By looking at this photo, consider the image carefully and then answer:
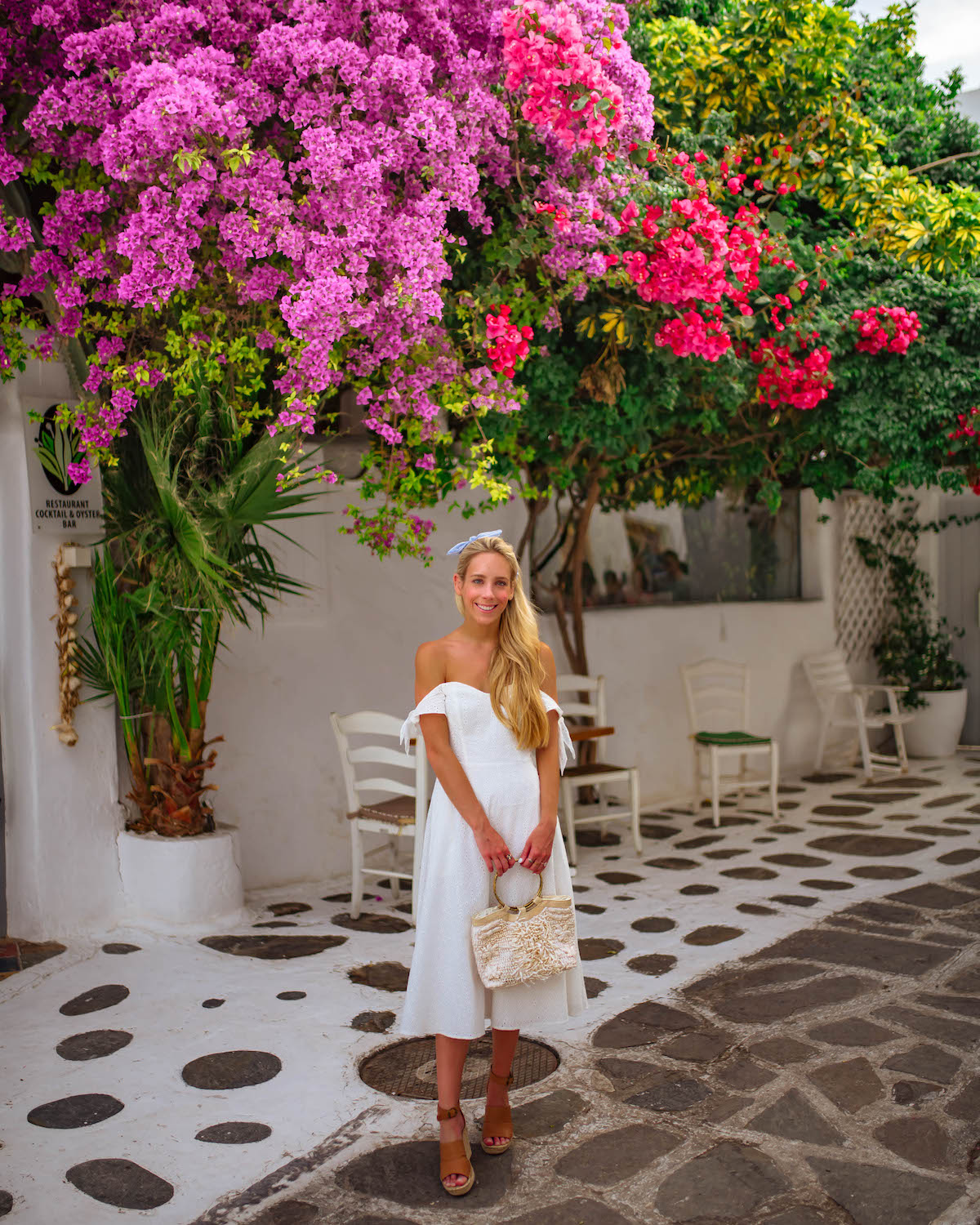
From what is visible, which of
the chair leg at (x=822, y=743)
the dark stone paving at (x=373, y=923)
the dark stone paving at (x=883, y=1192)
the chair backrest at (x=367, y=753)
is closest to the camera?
the dark stone paving at (x=883, y=1192)

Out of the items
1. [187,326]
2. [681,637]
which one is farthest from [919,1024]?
[681,637]

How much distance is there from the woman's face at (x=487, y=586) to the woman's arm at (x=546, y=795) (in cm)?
16

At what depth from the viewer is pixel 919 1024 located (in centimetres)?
348

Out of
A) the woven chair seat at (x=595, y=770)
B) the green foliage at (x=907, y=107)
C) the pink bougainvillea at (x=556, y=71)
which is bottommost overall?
the woven chair seat at (x=595, y=770)

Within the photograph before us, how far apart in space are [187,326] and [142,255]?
13.8 inches

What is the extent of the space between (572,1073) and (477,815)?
3.56 ft

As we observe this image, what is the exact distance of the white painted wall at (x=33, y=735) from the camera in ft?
13.9

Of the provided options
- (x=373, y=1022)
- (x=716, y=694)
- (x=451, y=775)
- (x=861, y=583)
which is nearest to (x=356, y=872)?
(x=373, y=1022)

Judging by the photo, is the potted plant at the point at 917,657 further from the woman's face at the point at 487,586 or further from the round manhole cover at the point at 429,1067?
the woman's face at the point at 487,586

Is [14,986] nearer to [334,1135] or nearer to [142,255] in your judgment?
[334,1135]

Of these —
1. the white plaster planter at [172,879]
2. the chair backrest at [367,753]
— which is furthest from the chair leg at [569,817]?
the white plaster planter at [172,879]

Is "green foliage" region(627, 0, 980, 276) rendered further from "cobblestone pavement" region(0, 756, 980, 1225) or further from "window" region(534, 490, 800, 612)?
"cobblestone pavement" region(0, 756, 980, 1225)

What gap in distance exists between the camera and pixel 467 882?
2.58 m

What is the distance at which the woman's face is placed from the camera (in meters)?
A: 2.63
